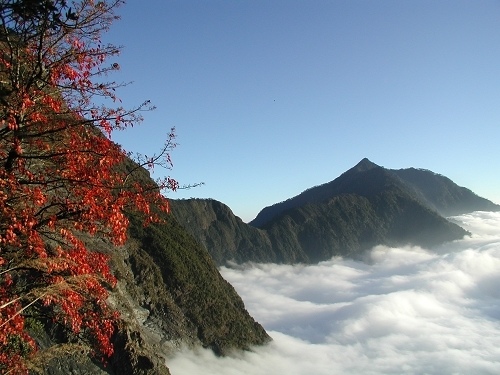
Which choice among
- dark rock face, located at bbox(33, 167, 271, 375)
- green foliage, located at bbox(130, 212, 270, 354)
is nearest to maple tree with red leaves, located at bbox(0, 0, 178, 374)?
dark rock face, located at bbox(33, 167, 271, 375)

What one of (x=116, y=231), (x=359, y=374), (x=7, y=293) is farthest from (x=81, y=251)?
(x=359, y=374)

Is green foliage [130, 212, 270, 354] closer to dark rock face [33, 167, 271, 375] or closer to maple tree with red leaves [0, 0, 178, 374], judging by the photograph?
dark rock face [33, 167, 271, 375]

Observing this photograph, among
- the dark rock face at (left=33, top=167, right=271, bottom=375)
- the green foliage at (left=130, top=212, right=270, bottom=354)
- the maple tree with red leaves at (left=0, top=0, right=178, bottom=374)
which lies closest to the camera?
the maple tree with red leaves at (left=0, top=0, right=178, bottom=374)

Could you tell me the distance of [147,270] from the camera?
59.8m

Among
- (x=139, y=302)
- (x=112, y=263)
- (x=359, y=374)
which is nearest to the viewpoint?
(x=112, y=263)

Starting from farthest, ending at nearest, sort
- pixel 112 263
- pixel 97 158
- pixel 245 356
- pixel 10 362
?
pixel 245 356 → pixel 112 263 → pixel 10 362 → pixel 97 158

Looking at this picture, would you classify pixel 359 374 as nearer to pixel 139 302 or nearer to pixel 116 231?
pixel 139 302

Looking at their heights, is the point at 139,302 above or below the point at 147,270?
below

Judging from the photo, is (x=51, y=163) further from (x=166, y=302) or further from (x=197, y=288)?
(x=197, y=288)

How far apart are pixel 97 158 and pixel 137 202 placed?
1.42 meters

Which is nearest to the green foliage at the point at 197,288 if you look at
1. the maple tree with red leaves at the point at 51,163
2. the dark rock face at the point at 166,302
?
the dark rock face at the point at 166,302

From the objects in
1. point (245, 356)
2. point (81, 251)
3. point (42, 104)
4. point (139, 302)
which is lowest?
point (245, 356)

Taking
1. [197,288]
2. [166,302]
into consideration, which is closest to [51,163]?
[166,302]

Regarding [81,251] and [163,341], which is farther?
[163,341]
